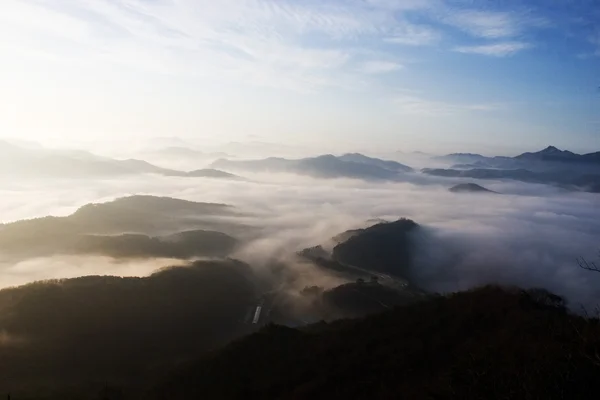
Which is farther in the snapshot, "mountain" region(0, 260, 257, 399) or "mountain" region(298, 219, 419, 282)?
"mountain" region(298, 219, 419, 282)

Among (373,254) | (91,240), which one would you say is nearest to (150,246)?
(91,240)

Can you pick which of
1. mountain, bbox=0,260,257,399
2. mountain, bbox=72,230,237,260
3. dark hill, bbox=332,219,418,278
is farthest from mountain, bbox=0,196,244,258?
dark hill, bbox=332,219,418,278

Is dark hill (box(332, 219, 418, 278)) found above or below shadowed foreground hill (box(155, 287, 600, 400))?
below

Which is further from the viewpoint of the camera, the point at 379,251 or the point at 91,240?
the point at 379,251

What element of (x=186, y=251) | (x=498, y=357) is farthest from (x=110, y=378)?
(x=186, y=251)

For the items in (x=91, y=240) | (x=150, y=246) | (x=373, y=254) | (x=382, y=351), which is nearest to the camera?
(x=382, y=351)

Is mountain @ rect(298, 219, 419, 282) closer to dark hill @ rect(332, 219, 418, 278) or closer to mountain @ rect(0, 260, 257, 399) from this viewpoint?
dark hill @ rect(332, 219, 418, 278)

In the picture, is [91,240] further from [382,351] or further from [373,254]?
[382,351]

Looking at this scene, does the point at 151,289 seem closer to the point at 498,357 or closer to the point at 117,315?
the point at 117,315

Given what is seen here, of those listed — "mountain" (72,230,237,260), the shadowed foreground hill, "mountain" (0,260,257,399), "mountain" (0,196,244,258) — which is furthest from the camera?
"mountain" (0,196,244,258)

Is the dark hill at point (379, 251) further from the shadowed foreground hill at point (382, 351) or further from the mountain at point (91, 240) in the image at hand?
the shadowed foreground hill at point (382, 351)
